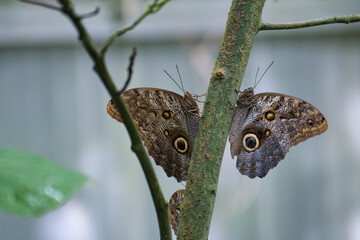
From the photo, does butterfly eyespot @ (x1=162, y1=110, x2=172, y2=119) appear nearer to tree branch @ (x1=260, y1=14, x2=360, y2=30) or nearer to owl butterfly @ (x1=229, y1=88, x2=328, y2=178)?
owl butterfly @ (x1=229, y1=88, x2=328, y2=178)

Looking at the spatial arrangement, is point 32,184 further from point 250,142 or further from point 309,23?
point 250,142

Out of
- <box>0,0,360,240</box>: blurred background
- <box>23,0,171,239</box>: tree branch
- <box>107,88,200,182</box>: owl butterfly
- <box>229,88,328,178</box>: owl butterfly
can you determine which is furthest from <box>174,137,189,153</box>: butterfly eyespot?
<box>0,0,360,240</box>: blurred background

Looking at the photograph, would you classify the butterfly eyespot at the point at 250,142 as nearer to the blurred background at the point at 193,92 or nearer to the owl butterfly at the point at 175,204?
the owl butterfly at the point at 175,204

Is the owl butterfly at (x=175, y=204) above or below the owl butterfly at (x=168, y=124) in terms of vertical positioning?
below

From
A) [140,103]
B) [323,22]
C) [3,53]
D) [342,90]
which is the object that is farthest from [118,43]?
[323,22]

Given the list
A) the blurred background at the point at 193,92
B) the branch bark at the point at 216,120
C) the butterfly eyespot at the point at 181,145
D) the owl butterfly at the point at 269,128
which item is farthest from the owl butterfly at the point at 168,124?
the blurred background at the point at 193,92

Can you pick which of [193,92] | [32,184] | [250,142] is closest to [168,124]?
[250,142]

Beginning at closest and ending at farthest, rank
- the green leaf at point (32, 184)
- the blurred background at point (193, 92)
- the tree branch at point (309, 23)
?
the green leaf at point (32, 184) → the tree branch at point (309, 23) → the blurred background at point (193, 92)
